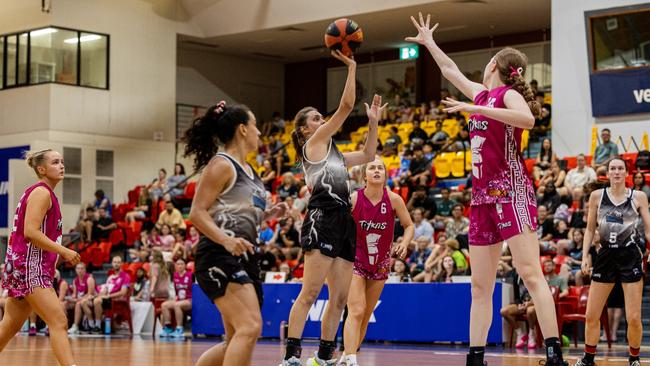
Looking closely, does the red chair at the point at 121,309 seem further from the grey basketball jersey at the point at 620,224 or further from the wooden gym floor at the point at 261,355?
the grey basketball jersey at the point at 620,224

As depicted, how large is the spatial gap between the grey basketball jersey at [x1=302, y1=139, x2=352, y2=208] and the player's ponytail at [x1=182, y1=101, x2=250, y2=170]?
6.60ft

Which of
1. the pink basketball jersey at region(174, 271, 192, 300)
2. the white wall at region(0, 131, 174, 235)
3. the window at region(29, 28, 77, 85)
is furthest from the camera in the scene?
the window at region(29, 28, 77, 85)

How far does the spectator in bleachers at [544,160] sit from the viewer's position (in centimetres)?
2070

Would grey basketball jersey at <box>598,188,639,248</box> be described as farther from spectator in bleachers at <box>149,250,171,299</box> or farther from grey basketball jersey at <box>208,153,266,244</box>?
spectator in bleachers at <box>149,250,171,299</box>

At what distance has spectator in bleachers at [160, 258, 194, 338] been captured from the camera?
19828mm

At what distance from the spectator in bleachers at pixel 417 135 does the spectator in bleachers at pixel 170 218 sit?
5.80m

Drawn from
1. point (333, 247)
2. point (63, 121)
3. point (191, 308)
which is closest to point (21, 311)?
point (333, 247)

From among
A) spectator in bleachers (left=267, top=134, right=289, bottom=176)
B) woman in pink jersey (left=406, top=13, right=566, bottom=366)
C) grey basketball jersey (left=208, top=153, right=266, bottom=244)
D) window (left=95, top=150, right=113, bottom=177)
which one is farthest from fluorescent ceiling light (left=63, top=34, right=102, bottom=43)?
grey basketball jersey (left=208, top=153, right=266, bottom=244)

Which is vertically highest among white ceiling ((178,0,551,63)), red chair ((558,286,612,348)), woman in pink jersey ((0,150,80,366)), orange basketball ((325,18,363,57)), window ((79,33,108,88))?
white ceiling ((178,0,551,63))

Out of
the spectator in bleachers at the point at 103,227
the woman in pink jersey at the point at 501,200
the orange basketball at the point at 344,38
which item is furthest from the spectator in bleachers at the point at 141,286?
the woman in pink jersey at the point at 501,200

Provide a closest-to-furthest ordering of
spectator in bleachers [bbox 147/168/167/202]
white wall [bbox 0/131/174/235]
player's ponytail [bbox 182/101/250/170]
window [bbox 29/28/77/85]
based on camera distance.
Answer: player's ponytail [bbox 182/101/250/170] < spectator in bleachers [bbox 147/168/167/202] < white wall [bbox 0/131/174/235] < window [bbox 29/28/77/85]

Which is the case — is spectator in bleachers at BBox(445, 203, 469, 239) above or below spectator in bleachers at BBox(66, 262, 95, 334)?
above

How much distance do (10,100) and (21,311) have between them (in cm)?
2198

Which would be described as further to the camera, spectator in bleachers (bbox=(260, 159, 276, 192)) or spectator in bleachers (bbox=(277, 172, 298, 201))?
spectator in bleachers (bbox=(260, 159, 276, 192))
